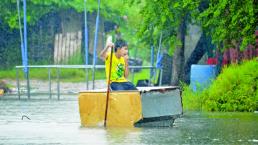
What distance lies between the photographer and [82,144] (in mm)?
14062

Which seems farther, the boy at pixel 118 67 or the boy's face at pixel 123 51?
the boy's face at pixel 123 51

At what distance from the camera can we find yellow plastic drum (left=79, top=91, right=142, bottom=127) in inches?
692

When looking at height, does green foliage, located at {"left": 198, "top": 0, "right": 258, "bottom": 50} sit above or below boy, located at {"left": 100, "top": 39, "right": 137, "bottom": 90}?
above

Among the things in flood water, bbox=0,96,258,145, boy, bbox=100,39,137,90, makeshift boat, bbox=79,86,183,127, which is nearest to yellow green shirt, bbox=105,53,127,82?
boy, bbox=100,39,137,90

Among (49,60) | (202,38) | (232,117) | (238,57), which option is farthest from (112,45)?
(49,60)

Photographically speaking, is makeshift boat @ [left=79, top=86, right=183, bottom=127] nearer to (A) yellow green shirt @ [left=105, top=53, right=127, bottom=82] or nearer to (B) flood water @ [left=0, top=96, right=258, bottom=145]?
(B) flood water @ [left=0, top=96, right=258, bottom=145]

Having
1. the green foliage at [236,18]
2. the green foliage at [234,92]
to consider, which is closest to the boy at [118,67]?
the green foliage at [236,18]

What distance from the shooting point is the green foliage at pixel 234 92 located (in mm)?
22859

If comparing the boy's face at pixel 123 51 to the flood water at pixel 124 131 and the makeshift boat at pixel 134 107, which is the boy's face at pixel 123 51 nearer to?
the makeshift boat at pixel 134 107

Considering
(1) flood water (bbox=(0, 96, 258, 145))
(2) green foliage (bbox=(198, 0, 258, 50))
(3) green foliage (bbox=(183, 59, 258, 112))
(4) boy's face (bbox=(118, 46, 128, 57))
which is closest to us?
(1) flood water (bbox=(0, 96, 258, 145))

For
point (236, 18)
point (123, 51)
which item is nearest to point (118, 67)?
point (123, 51)

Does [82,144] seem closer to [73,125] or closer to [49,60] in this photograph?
[73,125]

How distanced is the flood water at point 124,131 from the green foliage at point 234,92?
3.74ft

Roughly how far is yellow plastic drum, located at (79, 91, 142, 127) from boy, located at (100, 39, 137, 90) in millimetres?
866
